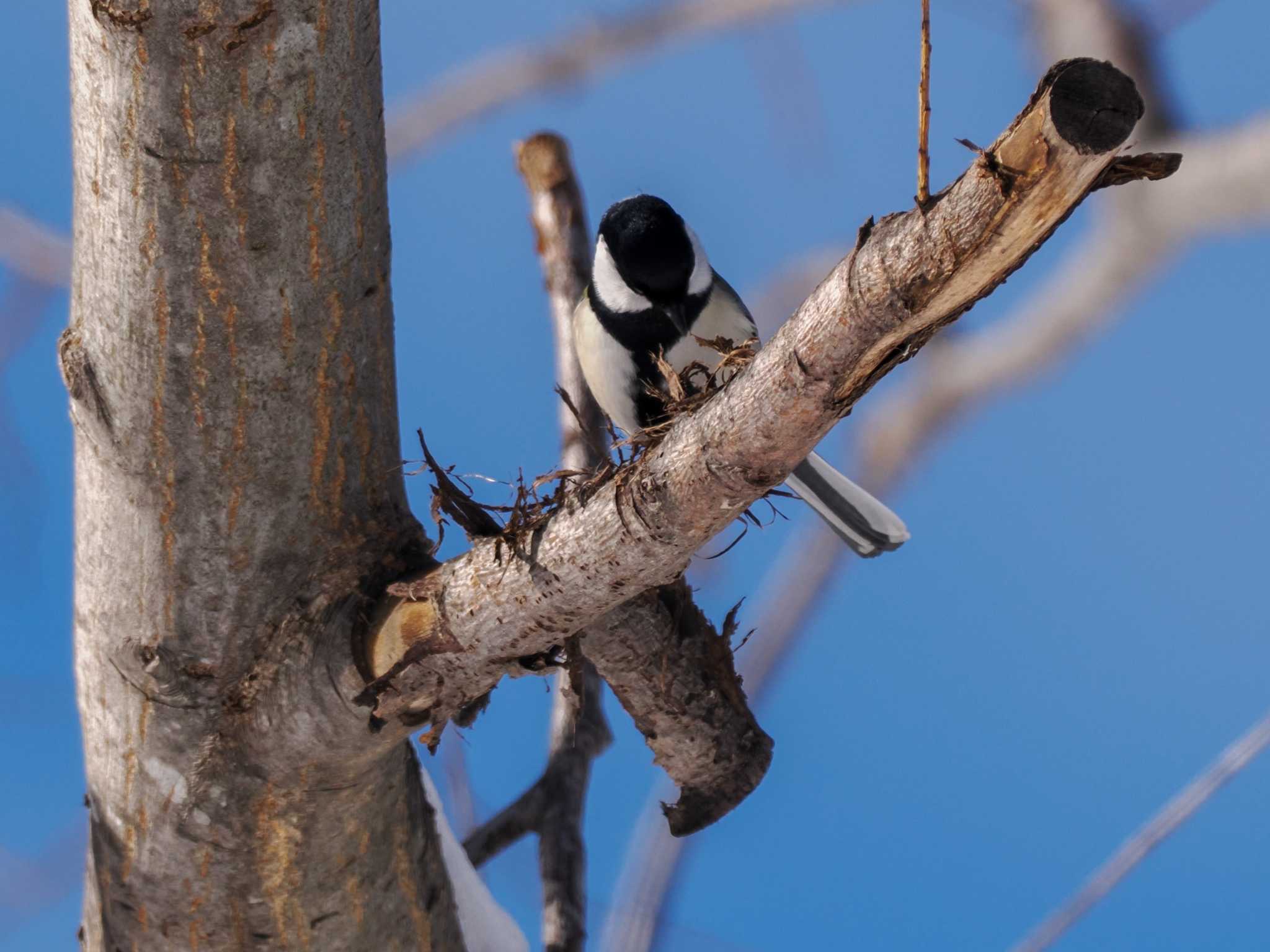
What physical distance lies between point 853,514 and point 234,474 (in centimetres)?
51

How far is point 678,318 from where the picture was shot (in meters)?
1.05

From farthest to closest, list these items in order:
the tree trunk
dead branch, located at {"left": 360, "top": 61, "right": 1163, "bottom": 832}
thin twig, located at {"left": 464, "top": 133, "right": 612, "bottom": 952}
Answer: thin twig, located at {"left": 464, "top": 133, "right": 612, "bottom": 952}, the tree trunk, dead branch, located at {"left": 360, "top": 61, "right": 1163, "bottom": 832}

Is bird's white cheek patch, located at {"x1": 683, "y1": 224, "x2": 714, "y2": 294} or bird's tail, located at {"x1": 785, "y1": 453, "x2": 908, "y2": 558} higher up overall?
bird's white cheek patch, located at {"x1": 683, "y1": 224, "x2": 714, "y2": 294}

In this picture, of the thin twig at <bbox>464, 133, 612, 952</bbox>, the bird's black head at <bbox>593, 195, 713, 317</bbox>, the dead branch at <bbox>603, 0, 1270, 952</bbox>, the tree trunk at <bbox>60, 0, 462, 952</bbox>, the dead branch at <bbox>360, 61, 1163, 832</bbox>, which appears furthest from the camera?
the thin twig at <bbox>464, 133, 612, 952</bbox>

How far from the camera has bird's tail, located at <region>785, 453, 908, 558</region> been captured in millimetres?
1043

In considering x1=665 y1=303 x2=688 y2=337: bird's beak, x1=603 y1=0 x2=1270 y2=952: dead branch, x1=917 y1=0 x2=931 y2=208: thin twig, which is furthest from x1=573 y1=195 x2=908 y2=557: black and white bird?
x1=917 y1=0 x2=931 y2=208: thin twig

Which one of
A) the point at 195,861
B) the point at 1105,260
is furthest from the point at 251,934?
the point at 1105,260

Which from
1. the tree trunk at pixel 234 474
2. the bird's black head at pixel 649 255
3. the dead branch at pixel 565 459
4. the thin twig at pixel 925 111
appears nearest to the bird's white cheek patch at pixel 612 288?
the bird's black head at pixel 649 255

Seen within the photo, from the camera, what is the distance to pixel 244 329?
76 centimetres

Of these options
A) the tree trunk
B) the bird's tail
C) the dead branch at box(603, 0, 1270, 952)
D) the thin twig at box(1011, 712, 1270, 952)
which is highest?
the tree trunk

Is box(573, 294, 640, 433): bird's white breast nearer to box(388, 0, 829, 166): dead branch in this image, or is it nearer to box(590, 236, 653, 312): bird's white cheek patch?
box(590, 236, 653, 312): bird's white cheek patch

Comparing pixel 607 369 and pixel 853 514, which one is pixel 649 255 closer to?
pixel 607 369

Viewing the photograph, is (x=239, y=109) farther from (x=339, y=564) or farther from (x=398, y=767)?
(x=398, y=767)

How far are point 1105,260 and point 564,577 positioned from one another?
0.39m
